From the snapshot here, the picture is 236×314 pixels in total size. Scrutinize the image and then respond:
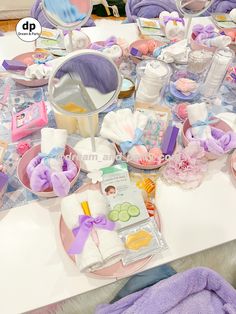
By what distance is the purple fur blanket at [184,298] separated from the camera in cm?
68

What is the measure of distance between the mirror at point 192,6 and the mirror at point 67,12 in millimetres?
401

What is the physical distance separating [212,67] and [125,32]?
540 millimetres

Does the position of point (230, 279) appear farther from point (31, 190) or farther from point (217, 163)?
point (31, 190)

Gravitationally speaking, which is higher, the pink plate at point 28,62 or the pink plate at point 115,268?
the pink plate at point 28,62

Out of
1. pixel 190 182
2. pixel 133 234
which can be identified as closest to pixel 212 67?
pixel 190 182

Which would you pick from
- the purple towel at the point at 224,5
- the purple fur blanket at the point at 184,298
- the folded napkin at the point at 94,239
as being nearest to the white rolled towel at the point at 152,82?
the folded napkin at the point at 94,239

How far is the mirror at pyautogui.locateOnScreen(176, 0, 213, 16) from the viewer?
1.08 meters

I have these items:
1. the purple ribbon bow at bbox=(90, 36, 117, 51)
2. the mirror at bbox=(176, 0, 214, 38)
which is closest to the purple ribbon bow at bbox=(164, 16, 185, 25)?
the mirror at bbox=(176, 0, 214, 38)

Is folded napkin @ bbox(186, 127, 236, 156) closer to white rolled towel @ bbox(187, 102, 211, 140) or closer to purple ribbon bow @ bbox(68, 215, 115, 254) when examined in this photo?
white rolled towel @ bbox(187, 102, 211, 140)

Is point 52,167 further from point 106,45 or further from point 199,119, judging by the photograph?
point 106,45

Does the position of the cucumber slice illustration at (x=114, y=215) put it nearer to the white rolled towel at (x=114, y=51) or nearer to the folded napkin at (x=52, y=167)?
the folded napkin at (x=52, y=167)

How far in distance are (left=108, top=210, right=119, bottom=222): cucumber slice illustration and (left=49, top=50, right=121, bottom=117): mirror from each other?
0.24 m

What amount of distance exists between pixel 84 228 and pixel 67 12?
64cm

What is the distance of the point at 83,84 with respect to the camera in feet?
2.27
